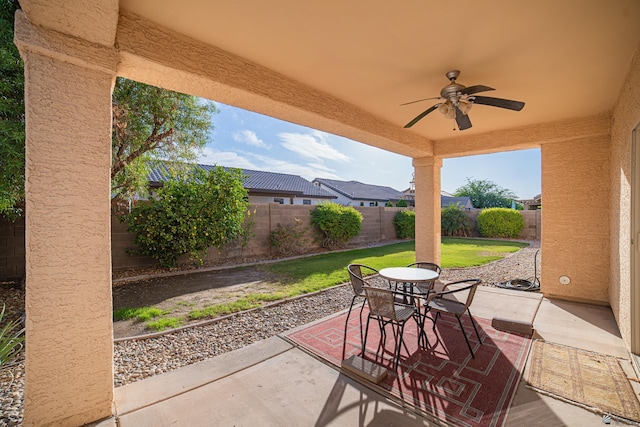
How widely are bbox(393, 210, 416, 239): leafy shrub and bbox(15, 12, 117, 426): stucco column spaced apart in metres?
13.8

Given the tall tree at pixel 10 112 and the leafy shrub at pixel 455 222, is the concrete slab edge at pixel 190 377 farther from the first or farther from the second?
the leafy shrub at pixel 455 222

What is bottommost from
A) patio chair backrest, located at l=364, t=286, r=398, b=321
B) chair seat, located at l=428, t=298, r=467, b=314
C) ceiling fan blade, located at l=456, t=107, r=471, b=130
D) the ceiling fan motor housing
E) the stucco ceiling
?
chair seat, located at l=428, t=298, r=467, b=314

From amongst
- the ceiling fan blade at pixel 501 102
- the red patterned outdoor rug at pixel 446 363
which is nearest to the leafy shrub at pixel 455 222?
the red patterned outdoor rug at pixel 446 363

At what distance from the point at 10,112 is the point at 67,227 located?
4.27 meters

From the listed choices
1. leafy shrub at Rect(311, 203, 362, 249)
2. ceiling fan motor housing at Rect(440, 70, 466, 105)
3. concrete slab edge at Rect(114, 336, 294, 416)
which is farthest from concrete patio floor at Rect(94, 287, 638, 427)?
leafy shrub at Rect(311, 203, 362, 249)

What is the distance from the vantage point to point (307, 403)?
2.38m

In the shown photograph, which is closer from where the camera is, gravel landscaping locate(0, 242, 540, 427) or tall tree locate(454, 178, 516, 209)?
gravel landscaping locate(0, 242, 540, 427)

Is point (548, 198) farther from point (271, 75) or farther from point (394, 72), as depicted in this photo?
point (271, 75)

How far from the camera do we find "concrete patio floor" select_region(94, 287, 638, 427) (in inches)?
86.0

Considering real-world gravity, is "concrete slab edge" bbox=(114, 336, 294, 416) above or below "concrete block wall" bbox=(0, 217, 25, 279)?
below

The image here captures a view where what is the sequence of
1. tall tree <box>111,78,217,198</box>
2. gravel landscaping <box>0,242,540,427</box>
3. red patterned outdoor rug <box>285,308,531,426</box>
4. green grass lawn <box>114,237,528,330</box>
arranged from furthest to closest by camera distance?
tall tree <box>111,78,217,198</box> → green grass lawn <box>114,237,528,330</box> → gravel landscaping <box>0,242,540,427</box> → red patterned outdoor rug <box>285,308,531,426</box>

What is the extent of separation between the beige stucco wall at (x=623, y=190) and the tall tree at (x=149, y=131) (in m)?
7.61

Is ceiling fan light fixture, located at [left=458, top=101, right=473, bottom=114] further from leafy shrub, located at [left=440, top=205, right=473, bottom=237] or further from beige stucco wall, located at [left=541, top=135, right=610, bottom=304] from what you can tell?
leafy shrub, located at [left=440, top=205, right=473, bottom=237]

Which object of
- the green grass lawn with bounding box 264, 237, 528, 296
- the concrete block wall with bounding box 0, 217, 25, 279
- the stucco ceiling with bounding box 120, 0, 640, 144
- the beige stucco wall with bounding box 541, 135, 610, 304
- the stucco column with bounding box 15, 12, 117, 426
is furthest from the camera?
the green grass lawn with bounding box 264, 237, 528, 296
